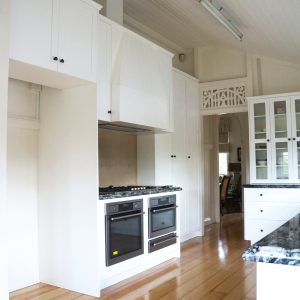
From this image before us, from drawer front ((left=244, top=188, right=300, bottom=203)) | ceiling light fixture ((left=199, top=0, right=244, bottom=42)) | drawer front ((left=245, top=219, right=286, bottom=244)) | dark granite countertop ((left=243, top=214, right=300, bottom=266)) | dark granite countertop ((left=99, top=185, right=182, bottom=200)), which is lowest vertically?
drawer front ((left=245, top=219, right=286, bottom=244))

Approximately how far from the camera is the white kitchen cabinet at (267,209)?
15.5ft

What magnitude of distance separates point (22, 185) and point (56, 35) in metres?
1.48

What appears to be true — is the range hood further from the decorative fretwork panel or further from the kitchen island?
the kitchen island

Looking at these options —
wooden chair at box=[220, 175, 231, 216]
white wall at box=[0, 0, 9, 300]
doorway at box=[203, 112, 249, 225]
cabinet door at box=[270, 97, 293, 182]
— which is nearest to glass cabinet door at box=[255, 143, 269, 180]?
cabinet door at box=[270, 97, 293, 182]

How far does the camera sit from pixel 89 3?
318 centimetres

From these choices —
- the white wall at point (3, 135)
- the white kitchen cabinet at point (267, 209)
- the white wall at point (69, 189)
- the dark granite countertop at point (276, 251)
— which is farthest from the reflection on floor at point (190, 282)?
the dark granite countertop at point (276, 251)

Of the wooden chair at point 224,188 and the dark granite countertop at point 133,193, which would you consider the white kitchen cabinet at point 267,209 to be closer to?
the dark granite countertop at point 133,193

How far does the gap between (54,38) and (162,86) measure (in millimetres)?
1854

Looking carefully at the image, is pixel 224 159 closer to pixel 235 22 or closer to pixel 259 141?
pixel 259 141

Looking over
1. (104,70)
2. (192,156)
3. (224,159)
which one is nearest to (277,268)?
(104,70)

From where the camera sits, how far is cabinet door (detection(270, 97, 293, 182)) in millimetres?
5105

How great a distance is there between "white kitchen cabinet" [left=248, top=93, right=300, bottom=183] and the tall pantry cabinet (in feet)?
3.09

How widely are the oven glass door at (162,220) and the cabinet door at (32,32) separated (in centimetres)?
203

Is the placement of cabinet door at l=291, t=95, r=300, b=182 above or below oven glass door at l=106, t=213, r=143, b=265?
above
